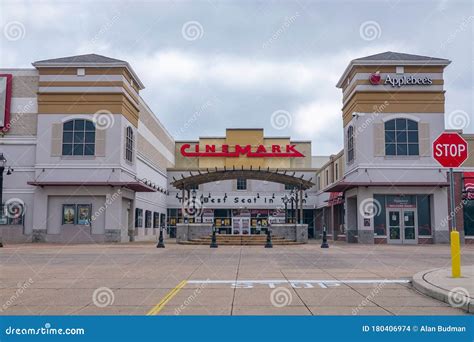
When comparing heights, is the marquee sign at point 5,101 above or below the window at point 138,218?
above

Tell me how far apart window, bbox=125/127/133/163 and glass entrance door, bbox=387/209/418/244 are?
18388mm

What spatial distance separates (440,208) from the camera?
109 ft

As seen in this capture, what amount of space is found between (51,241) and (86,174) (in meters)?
4.83

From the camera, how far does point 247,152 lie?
5575 centimetres

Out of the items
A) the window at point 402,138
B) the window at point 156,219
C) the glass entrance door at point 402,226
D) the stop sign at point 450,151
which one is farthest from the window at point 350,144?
the stop sign at point 450,151

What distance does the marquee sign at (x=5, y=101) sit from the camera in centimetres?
3475

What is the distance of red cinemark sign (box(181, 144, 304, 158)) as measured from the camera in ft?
182

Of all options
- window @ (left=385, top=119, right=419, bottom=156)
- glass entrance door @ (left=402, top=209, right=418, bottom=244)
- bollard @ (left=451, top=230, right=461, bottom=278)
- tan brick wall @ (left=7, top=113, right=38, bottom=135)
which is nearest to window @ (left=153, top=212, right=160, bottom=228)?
tan brick wall @ (left=7, top=113, right=38, bottom=135)

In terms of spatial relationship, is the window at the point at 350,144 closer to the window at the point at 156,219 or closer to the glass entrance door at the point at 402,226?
the glass entrance door at the point at 402,226

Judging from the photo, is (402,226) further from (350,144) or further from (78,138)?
(78,138)

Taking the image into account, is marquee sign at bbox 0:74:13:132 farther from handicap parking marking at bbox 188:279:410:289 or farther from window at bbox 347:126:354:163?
handicap parking marking at bbox 188:279:410:289

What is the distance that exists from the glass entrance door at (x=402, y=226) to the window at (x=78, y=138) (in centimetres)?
2020

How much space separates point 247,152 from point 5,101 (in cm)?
2695
